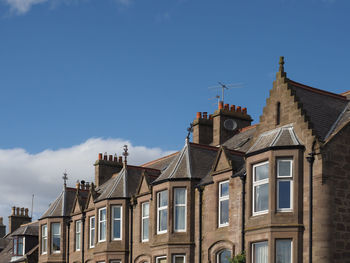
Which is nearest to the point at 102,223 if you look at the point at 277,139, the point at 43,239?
the point at 43,239

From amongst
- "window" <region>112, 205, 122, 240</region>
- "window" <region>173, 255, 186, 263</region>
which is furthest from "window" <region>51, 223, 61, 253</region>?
"window" <region>173, 255, 186, 263</region>

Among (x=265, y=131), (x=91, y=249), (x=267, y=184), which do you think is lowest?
(x=91, y=249)

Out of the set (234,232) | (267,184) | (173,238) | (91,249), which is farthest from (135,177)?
(267,184)

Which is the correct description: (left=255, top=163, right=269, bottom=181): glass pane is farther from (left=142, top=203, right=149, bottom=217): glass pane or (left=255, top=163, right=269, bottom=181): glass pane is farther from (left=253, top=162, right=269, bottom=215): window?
(left=142, top=203, right=149, bottom=217): glass pane

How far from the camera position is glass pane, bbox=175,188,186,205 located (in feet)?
119

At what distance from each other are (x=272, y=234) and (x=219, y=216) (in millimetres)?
5562

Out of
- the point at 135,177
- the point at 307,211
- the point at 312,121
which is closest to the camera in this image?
the point at 307,211

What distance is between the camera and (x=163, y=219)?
120 ft

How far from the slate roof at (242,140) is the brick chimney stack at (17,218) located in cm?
3233

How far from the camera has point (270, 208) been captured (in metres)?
29.1

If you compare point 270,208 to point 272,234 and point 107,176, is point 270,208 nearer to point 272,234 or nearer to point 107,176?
point 272,234

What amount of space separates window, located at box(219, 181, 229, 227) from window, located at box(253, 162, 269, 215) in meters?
3.35

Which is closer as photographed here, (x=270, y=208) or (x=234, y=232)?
(x=270, y=208)

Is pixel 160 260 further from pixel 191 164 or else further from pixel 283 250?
pixel 283 250
